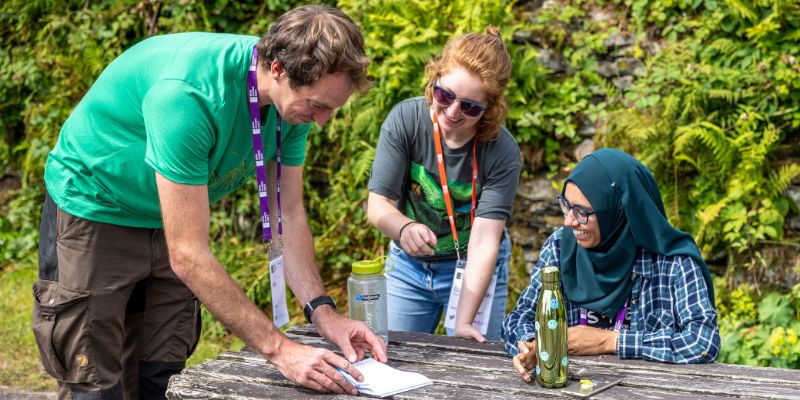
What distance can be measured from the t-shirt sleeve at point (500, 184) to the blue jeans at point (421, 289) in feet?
1.03

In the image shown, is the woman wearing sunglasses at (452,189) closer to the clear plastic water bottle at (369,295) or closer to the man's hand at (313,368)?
the clear plastic water bottle at (369,295)

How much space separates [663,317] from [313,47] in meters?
1.51

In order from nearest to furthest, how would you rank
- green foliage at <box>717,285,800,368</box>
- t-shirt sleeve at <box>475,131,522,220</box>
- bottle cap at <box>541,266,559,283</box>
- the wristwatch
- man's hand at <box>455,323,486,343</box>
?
bottle cap at <box>541,266,559,283</box>
the wristwatch
man's hand at <box>455,323,486,343</box>
t-shirt sleeve at <box>475,131,522,220</box>
green foliage at <box>717,285,800,368</box>

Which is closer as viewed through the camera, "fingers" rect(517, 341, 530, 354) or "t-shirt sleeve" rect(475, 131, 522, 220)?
"fingers" rect(517, 341, 530, 354)

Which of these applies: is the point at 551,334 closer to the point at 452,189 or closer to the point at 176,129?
the point at 452,189

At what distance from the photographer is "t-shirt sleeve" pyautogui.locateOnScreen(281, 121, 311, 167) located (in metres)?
3.22

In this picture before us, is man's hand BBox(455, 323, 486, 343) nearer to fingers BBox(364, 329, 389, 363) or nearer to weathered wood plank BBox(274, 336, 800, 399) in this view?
weathered wood plank BBox(274, 336, 800, 399)

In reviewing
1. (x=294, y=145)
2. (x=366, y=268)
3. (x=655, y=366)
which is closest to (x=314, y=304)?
(x=366, y=268)

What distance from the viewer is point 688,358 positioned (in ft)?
9.49

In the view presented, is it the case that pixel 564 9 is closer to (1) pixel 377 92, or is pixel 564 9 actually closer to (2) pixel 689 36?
(2) pixel 689 36

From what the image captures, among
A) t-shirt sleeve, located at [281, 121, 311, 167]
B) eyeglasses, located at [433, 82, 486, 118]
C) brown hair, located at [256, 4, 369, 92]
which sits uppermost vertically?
brown hair, located at [256, 4, 369, 92]

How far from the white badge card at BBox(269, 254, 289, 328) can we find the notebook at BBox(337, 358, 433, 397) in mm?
333

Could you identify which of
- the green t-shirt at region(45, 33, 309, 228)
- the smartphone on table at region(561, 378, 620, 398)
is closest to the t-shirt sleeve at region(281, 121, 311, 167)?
the green t-shirt at region(45, 33, 309, 228)

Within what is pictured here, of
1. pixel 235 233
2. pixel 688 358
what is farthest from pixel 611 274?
pixel 235 233
